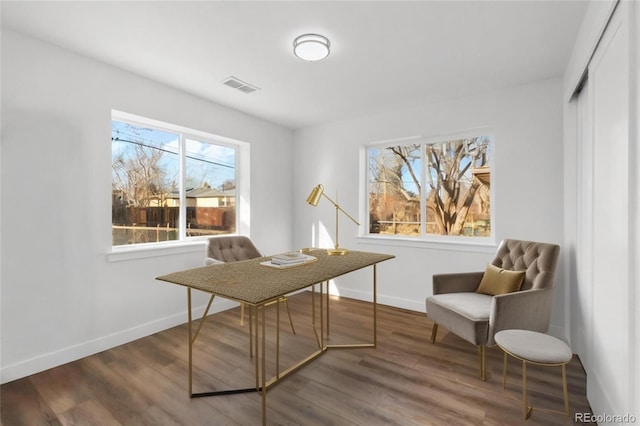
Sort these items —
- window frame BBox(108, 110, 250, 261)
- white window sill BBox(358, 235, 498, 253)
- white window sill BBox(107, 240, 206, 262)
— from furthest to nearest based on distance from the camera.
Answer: white window sill BBox(358, 235, 498, 253) → window frame BBox(108, 110, 250, 261) → white window sill BBox(107, 240, 206, 262)

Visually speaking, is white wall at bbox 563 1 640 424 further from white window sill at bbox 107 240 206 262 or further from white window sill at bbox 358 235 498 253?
white window sill at bbox 107 240 206 262

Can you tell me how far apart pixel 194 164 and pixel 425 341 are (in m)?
3.11

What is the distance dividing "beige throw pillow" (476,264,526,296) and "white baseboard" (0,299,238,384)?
2954 millimetres

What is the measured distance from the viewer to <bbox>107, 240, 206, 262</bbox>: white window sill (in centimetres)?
278

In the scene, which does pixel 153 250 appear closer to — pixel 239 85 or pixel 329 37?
pixel 239 85

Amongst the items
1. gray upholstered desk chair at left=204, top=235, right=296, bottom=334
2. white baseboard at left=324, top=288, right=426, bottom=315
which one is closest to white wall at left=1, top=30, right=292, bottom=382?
gray upholstered desk chair at left=204, top=235, right=296, bottom=334

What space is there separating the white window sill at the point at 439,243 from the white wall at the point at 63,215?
250 cm

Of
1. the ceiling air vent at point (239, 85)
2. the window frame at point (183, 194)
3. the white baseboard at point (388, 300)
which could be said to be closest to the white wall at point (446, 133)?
the white baseboard at point (388, 300)

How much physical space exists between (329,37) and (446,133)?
1936mm

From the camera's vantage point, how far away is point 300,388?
2094 mm

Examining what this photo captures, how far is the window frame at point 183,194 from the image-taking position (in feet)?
9.57

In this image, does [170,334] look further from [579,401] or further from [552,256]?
[552,256]

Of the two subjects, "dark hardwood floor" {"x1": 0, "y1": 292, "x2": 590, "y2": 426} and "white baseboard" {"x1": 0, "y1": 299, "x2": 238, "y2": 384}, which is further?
"white baseboard" {"x1": 0, "y1": 299, "x2": 238, "y2": 384}

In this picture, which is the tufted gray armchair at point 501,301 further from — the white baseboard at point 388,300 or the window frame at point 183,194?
the window frame at point 183,194
